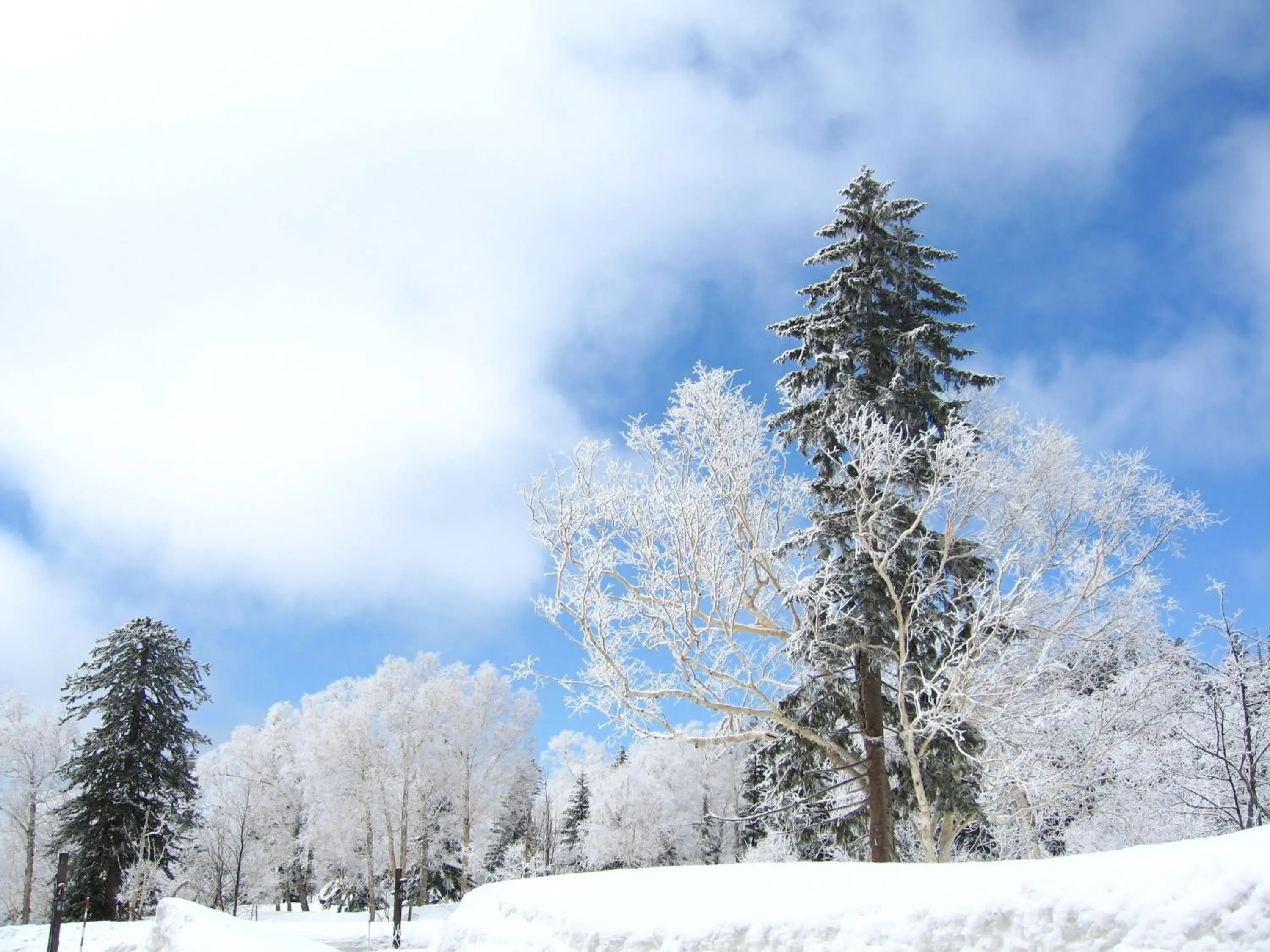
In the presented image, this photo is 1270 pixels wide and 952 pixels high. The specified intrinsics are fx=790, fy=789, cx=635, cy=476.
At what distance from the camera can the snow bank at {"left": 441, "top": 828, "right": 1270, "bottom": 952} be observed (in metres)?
3.56

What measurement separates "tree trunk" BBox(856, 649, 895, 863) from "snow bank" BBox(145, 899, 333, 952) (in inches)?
281

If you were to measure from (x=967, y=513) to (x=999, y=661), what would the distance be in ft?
8.23

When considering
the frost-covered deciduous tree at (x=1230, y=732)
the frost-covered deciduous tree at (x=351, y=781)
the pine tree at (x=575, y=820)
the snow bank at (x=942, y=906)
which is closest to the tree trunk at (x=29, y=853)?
the frost-covered deciduous tree at (x=351, y=781)

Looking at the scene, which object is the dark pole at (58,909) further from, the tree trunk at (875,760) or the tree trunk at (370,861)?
the tree trunk at (370,861)

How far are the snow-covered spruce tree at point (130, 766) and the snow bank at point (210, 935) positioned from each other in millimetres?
12272

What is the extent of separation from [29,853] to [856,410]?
1361 inches

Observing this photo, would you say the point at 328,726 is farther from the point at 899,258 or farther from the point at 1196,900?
the point at 1196,900

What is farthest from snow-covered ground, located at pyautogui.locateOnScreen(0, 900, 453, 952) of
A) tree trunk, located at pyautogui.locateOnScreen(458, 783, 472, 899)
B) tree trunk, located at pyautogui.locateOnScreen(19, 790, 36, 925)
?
tree trunk, located at pyautogui.locateOnScreen(19, 790, 36, 925)

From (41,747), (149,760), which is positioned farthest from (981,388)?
(41,747)

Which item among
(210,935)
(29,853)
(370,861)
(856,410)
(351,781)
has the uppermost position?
(856,410)

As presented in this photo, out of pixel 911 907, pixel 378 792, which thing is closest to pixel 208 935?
pixel 911 907

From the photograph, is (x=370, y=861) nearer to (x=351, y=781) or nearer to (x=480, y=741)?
(x=351, y=781)

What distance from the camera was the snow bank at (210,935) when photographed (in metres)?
10.2

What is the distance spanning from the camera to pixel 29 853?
29.5 meters
